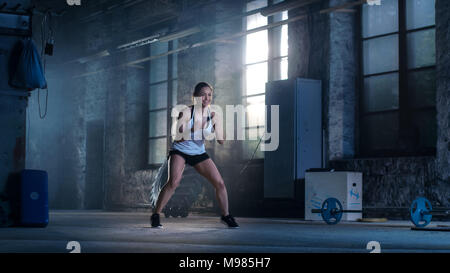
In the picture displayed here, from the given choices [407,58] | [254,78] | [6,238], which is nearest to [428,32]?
[407,58]

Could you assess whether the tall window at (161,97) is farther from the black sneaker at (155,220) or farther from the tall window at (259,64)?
the black sneaker at (155,220)

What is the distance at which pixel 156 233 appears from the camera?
688 cm

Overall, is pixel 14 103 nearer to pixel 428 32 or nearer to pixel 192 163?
pixel 192 163

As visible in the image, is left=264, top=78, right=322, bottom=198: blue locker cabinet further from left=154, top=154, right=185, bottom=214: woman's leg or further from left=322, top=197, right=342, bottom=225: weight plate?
left=154, top=154, right=185, bottom=214: woman's leg

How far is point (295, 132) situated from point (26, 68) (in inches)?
170

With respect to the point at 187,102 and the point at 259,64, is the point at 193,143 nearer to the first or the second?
the point at 259,64

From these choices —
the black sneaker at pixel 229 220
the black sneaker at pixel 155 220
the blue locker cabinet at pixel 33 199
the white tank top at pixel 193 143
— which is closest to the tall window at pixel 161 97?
the blue locker cabinet at pixel 33 199

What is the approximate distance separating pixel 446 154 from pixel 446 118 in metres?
0.48

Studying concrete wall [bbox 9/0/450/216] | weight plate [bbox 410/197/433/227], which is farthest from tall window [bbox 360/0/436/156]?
weight plate [bbox 410/197/433/227]

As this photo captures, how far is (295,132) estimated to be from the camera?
1077 centimetres

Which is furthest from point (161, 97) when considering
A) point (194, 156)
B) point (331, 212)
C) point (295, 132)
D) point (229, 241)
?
point (229, 241)

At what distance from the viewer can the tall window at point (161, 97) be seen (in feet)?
49.9

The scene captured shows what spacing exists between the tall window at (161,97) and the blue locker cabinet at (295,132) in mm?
4481

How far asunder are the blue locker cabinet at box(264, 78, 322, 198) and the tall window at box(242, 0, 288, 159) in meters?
1.27
